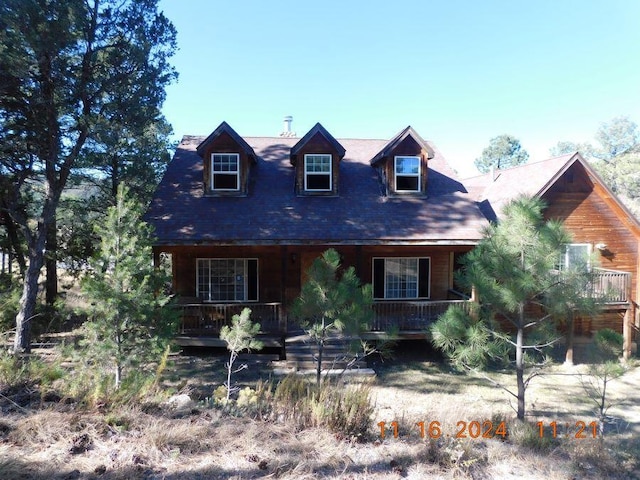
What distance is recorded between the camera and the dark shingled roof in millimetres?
11250

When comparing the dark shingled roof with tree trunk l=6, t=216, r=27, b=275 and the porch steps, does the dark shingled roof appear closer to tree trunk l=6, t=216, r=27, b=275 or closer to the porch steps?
the porch steps

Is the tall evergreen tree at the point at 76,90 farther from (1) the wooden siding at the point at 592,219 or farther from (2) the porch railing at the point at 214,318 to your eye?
(1) the wooden siding at the point at 592,219

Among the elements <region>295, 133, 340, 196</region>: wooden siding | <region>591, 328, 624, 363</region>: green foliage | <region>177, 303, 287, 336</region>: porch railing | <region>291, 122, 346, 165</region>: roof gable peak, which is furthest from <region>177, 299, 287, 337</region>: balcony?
<region>591, 328, 624, 363</region>: green foliage

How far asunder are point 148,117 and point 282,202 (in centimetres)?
486

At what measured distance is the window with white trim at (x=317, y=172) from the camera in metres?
13.4

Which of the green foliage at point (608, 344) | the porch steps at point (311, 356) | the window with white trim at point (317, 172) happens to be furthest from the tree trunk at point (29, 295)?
the green foliage at point (608, 344)

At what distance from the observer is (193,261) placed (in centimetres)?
1280

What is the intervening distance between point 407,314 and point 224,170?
7994mm

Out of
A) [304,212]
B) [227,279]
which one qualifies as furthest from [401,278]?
[227,279]

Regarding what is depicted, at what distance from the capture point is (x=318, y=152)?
13305 millimetres

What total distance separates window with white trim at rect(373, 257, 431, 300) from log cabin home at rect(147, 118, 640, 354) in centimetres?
4

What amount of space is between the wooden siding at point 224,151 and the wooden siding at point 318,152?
1.87 m

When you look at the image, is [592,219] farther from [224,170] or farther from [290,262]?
[224,170]

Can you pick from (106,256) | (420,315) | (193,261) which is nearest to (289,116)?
(193,261)
